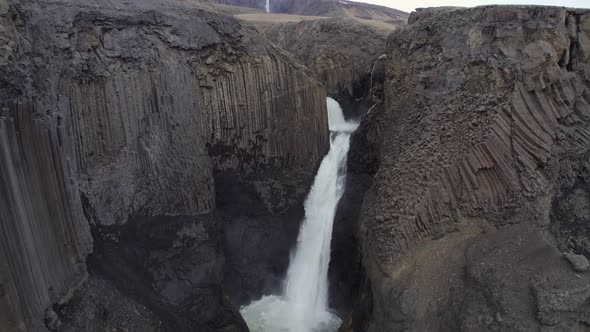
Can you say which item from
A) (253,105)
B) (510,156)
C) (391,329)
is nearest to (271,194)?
(253,105)

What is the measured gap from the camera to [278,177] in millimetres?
13938

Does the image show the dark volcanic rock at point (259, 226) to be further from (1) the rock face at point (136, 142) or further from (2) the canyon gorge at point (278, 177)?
(1) the rock face at point (136, 142)

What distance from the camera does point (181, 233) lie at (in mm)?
11812

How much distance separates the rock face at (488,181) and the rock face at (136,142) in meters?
4.03

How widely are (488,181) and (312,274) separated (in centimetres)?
544

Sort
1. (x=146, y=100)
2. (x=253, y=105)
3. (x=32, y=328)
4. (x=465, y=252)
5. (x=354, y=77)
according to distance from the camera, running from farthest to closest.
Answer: (x=354, y=77) < (x=253, y=105) < (x=146, y=100) < (x=465, y=252) < (x=32, y=328)

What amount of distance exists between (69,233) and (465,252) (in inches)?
285

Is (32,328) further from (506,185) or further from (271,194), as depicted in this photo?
(506,185)

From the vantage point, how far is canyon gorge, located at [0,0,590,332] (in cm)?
845

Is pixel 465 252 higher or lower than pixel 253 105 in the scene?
lower

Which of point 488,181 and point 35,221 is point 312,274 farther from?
point 35,221

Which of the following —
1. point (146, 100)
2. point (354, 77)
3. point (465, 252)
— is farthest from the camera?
point (354, 77)

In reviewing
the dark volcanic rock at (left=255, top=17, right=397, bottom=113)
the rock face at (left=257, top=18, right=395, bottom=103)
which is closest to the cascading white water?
the dark volcanic rock at (left=255, top=17, right=397, bottom=113)

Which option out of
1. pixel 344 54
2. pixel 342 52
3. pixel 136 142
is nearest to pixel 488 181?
pixel 136 142
